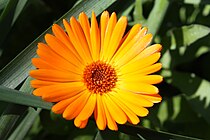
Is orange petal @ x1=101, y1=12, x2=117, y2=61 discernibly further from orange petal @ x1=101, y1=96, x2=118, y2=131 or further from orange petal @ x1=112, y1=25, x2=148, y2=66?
orange petal @ x1=101, y1=96, x2=118, y2=131

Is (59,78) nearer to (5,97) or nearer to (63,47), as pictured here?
(63,47)

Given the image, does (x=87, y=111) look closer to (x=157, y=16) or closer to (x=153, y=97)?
(x=153, y=97)

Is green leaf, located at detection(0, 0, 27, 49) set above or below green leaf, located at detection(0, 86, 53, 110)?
above

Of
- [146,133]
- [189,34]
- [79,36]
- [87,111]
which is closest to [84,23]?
[79,36]

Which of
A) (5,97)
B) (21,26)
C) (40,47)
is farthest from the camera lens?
(21,26)

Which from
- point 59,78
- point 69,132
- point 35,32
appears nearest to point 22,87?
point 59,78

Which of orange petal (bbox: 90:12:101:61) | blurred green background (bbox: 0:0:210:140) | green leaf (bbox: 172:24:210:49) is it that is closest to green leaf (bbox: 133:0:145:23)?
blurred green background (bbox: 0:0:210:140)

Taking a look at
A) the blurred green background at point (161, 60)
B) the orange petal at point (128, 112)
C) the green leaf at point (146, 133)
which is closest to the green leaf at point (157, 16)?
the blurred green background at point (161, 60)
